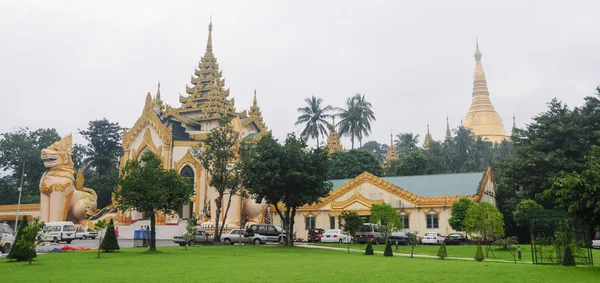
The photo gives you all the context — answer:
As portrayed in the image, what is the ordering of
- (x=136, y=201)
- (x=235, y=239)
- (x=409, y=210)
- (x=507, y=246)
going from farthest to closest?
1. (x=409, y=210)
2. (x=235, y=239)
3. (x=507, y=246)
4. (x=136, y=201)

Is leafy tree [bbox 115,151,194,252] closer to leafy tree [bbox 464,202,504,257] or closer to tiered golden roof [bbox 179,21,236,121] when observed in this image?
leafy tree [bbox 464,202,504,257]

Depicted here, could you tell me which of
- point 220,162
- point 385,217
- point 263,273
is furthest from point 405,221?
point 263,273

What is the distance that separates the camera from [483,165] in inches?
2608

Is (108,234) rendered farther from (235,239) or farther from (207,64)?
(207,64)

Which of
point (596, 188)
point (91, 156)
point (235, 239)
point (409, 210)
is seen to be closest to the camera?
point (596, 188)

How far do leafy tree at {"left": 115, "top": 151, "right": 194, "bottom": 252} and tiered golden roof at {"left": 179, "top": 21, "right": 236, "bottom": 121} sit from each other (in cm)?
2875

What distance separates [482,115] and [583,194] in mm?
93454

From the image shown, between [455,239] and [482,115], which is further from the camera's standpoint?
[482,115]

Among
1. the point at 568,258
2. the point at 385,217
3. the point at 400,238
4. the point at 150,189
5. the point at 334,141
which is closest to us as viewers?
the point at 568,258

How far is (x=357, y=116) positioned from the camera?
227 ft

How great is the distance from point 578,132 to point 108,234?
1308 inches

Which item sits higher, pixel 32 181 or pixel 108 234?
pixel 32 181

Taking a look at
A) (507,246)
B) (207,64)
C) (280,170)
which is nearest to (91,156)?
(207,64)

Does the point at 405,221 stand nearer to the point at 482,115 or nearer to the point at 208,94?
the point at 208,94
